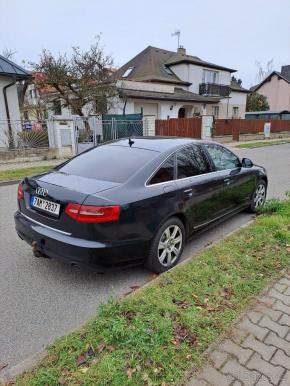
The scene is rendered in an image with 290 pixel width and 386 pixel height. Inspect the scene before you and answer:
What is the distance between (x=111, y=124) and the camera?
596 inches

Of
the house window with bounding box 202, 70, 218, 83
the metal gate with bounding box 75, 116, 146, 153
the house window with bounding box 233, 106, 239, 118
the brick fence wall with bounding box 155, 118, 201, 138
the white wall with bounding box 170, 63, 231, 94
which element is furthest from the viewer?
the house window with bounding box 233, 106, 239, 118

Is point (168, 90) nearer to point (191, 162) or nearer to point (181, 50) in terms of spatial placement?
point (181, 50)

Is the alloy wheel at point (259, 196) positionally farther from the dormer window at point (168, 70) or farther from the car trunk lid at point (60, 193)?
the dormer window at point (168, 70)

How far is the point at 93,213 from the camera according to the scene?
276 centimetres

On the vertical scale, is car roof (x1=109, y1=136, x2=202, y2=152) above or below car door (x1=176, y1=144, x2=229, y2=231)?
above

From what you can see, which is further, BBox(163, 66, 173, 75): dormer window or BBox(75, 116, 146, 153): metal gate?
BBox(163, 66, 173, 75): dormer window

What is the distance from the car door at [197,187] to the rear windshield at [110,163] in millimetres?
483

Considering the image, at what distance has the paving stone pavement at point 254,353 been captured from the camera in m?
1.98

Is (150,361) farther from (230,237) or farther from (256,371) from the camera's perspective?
(230,237)

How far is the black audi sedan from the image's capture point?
2822mm

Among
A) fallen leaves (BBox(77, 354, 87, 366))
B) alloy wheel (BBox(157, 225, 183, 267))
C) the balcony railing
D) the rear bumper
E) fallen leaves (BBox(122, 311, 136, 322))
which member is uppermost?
the balcony railing

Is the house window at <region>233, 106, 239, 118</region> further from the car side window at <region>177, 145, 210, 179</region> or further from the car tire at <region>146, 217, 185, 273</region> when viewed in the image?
the car tire at <region>146, 217, 185, 273</region>

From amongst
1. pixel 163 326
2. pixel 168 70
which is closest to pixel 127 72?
pixel 168 70

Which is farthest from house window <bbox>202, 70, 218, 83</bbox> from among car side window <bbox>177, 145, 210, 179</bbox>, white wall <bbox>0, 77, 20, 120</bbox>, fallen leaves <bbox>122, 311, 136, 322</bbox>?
fallen leaves <bbox>122, 311, 136, 322</bbox>
